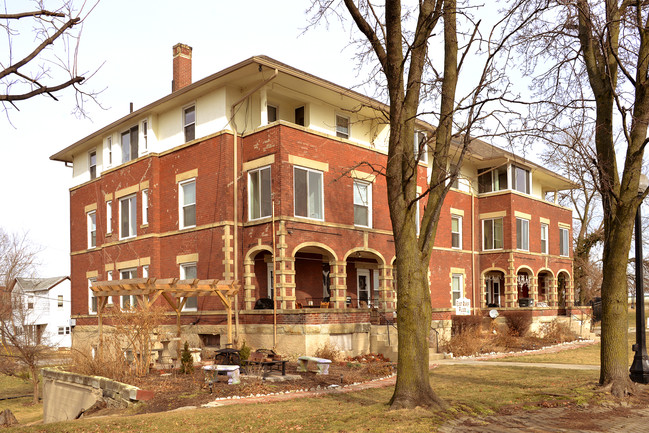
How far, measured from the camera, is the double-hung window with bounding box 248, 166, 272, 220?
849 inches

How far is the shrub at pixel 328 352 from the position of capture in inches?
768

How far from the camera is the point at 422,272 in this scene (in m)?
10.4

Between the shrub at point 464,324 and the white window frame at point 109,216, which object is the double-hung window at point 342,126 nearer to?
the shrub at point 464,324

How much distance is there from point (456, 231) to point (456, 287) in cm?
309

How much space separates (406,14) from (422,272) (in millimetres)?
4909

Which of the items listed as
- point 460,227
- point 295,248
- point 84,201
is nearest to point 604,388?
point 295,248

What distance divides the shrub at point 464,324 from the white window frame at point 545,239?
1135 centimetres

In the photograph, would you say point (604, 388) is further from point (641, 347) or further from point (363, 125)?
point (363, 125)

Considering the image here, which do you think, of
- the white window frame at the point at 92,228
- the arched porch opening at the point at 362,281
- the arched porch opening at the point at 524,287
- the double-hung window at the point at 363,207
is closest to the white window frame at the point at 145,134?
the white window frame at the point at 92,228

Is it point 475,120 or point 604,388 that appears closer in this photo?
point 475,120

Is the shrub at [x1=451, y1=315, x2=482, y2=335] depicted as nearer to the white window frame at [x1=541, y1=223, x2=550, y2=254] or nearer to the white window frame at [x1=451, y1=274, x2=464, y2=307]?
the white window frame at [x1=451, y1=274, x2=464, y2=307]

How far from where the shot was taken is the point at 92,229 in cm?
3112

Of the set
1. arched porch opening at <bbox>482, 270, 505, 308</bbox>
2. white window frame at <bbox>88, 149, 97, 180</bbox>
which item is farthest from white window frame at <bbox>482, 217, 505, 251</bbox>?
white window frame at <bbox>88, 149, 97, 180</bbox>

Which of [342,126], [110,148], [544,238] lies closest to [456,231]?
[544,238]
